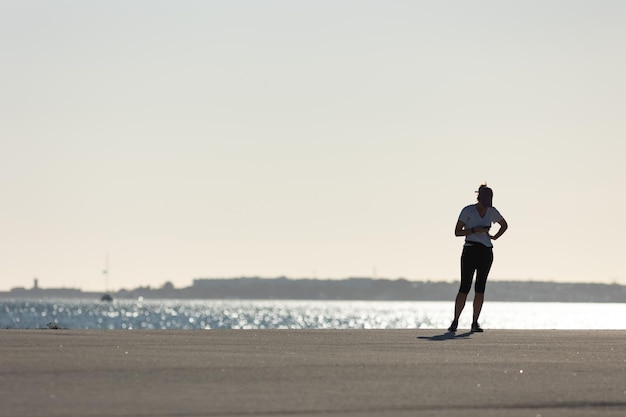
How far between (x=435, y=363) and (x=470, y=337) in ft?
14.0

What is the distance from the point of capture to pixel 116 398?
795 cm

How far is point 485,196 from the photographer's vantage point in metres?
17.1

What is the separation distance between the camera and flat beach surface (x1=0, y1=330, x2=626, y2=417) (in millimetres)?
7797

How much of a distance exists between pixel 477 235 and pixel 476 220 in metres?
0.19

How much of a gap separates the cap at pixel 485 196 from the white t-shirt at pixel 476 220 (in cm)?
9

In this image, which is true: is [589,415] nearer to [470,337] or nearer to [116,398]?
[116,398]

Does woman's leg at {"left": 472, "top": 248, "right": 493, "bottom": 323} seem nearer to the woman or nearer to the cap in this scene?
the woman

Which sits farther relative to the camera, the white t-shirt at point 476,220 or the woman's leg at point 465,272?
the woman's leg at point 465,272

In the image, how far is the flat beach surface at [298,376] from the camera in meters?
7.80

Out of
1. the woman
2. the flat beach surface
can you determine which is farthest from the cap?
the flat beach surface

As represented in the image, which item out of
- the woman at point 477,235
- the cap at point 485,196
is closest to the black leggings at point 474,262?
the woman at point 477,235

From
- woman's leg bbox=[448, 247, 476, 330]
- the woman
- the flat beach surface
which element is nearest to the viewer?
the flat beach surface

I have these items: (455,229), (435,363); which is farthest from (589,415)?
(455,229)

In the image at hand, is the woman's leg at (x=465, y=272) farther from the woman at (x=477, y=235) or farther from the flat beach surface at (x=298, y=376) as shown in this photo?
the flat beach surface at (x=298, y=376)
